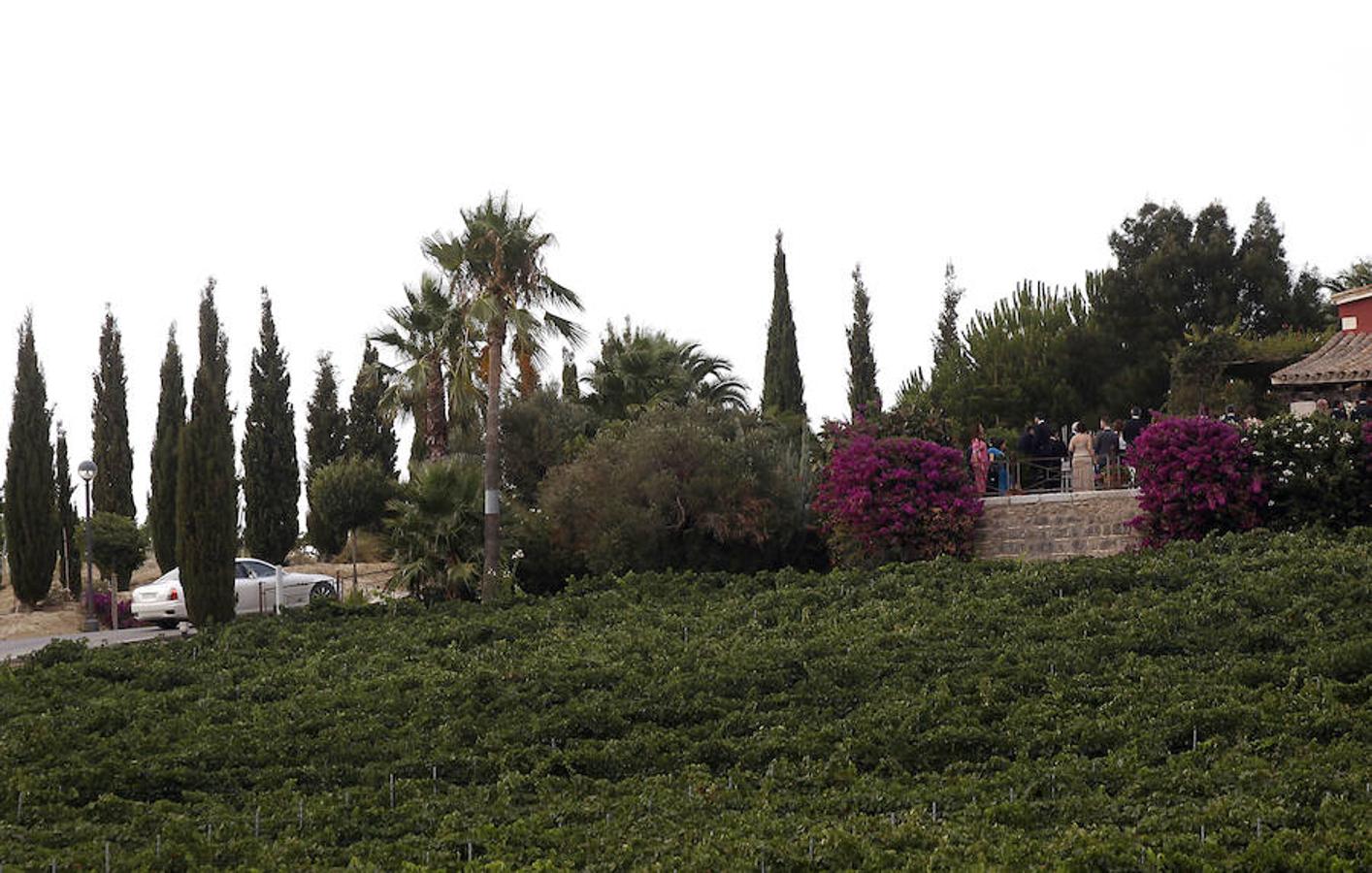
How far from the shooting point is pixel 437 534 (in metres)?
26.3

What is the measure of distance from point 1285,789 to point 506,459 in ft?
80.7

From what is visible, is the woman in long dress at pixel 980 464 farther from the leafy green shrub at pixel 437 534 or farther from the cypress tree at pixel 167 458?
the cypress tree at pixel 167 458

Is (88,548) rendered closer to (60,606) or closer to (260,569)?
(260,569)

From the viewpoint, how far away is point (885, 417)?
91.2 feet

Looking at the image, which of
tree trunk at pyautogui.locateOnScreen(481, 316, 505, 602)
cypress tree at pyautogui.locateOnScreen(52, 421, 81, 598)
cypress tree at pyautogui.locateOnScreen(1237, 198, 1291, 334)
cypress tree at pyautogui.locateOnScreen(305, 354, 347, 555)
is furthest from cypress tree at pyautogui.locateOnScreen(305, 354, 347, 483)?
cypress tree at pyautogui.locateOnScreen(1237, 198, 1291, 334)

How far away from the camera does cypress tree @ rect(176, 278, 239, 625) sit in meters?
25.6

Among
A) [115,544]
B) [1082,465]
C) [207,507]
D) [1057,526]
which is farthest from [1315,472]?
[115,544]

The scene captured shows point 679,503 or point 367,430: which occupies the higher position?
point 367,430

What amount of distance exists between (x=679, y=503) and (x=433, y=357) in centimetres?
652

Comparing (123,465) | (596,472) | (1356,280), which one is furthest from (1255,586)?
(1356,280)

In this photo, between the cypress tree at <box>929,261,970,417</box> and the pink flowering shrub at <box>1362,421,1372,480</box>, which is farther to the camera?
the cypress tree at <box>929,261,970,417</box>

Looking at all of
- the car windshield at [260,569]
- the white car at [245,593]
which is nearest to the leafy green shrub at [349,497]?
the white car at [245,593]

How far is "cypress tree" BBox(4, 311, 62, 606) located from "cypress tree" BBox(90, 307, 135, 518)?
21.2 ft

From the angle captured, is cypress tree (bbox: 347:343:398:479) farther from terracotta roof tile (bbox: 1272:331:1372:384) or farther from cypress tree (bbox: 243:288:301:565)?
terracotta roof tile (bbox: 1272:331:1372:384)
